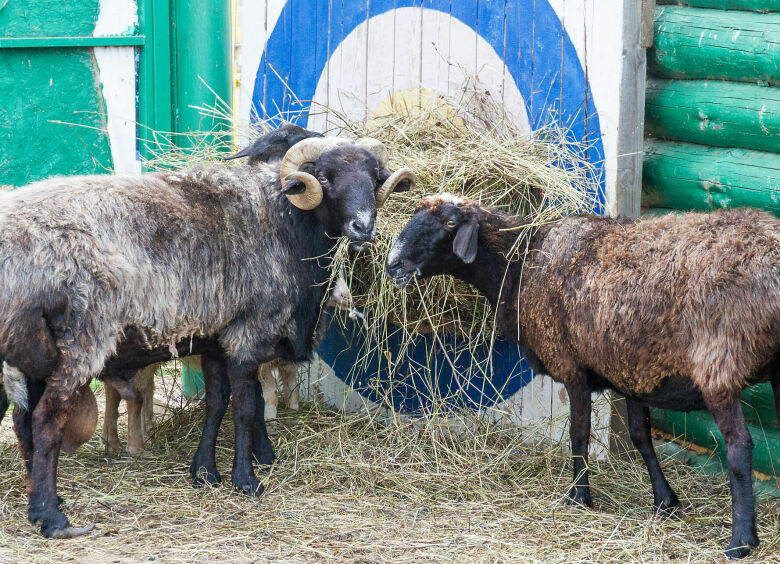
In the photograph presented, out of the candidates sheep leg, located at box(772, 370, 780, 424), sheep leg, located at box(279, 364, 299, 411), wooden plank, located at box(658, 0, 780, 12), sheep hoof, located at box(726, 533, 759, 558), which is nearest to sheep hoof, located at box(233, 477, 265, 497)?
sheep leg, located at box(279, 364, 299, 411)

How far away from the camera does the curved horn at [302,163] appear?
6531 millimetres

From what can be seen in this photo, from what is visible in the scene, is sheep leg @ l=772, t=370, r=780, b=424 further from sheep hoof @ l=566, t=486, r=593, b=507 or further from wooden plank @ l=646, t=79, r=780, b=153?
wooden plank @ l=646, t=79, r=780, b=153

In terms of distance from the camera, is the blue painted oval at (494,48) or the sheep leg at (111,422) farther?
the sheep leg at (111,422)

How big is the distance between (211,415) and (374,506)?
1.40 metres

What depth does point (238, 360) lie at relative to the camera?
6.51 metres

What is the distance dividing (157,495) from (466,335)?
239cm

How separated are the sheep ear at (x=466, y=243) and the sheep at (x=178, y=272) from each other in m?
0.62

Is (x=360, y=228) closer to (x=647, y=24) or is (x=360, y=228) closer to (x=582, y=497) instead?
(x=582, y=497)

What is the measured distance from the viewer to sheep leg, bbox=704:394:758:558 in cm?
512

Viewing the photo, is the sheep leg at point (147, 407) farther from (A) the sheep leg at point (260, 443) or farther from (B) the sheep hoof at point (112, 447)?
(A) the sheep leg at point (260, 443)

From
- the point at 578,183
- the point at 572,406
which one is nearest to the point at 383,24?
the point at 578,183

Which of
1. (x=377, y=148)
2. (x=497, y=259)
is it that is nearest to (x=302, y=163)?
(x=377, y=148)

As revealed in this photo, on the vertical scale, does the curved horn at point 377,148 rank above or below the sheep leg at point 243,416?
above

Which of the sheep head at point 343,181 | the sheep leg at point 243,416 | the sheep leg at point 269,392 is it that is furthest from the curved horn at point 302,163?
the sheep leg at point 269,392
